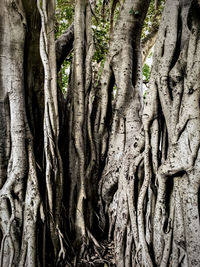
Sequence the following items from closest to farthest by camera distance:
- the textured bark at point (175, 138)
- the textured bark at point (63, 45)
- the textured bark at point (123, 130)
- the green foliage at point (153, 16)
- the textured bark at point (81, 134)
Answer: the textured bark at point (175, 138) < the textured bark at point (123, 130) < the textured bark at point (81, 134) < the textured bark at point (63, 45) < the green foliage at point (153, 16)

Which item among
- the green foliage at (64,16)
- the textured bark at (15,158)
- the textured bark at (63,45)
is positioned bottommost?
the textured bark at (15,158)

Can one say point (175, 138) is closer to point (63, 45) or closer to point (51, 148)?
point (51, 148)

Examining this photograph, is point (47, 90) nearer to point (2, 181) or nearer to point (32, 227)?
point (2, 181)

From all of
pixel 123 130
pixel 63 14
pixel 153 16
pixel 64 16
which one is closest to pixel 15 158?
pixel 123 130

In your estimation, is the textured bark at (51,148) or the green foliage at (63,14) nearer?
the textured bark at (51,148)

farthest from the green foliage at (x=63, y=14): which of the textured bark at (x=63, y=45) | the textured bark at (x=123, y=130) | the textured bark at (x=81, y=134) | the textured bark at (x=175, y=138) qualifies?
the textured bark at (x=175, y=138)

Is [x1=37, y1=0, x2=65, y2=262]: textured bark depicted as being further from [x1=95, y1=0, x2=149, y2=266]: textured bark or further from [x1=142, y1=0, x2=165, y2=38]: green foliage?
[x1=142, y1=0, x2=165, y2=38]: green foliage

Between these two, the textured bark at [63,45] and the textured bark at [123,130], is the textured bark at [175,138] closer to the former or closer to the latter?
the textured bark at [123,130]

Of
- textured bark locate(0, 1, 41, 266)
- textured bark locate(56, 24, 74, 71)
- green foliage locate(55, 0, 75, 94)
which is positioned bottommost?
textured bark locate(0, 1, 41, 266)

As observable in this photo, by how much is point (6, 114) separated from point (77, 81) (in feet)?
2.94

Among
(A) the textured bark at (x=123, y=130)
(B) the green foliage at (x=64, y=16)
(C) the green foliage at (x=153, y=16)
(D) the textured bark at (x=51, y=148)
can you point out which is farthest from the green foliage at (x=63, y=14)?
(D) the textured bark at (x=51, y=148)

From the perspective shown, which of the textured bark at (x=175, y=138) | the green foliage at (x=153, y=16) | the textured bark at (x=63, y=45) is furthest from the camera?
the green foliage at (x=153, y=16)

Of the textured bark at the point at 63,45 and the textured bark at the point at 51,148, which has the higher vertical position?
the textured bark at the point at 63,45

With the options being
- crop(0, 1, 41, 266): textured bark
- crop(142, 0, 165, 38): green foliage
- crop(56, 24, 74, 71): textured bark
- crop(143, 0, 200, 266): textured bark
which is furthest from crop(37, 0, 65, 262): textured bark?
crop(142, 0, 165, 38): green foliage
